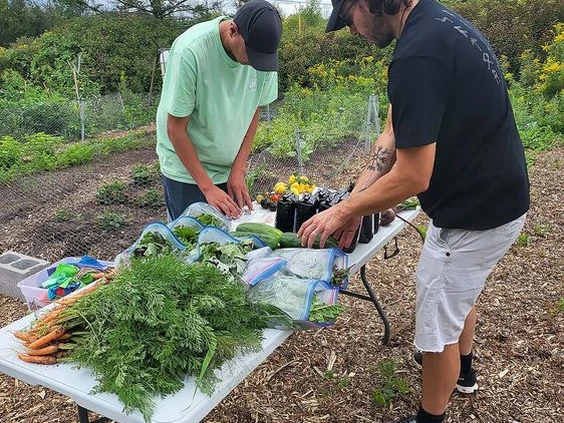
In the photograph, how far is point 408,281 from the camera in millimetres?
3887

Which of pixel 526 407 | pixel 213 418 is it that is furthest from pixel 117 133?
pixel 526 407

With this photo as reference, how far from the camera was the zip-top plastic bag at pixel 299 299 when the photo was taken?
1710 mm

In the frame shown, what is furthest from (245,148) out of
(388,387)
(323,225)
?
(388,387)

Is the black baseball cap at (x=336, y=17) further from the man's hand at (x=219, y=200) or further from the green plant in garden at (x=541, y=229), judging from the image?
the green plant in garden at (x=541, y=229)

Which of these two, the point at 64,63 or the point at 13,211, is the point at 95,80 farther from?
the point at 13,211

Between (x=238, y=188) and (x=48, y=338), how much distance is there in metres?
1.44

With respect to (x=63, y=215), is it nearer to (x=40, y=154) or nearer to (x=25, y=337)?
(x=40, y=154)

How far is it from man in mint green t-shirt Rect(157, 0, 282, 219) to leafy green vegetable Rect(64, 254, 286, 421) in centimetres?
94

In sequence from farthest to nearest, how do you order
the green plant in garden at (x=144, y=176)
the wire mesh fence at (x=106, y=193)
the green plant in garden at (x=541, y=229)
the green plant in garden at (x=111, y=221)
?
the green plant in garden at (x=144, y=176) → the green plant in garden at (x=111, y=221) → the wire mesh fence at (x=106, y=193) → the green plant in garden at (x=541, y=229)

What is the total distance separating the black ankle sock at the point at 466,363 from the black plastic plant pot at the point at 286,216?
1.11 metres

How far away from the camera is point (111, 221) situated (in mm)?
4801

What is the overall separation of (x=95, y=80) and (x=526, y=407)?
41.8 feet

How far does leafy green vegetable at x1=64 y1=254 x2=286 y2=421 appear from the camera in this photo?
1.43 metres

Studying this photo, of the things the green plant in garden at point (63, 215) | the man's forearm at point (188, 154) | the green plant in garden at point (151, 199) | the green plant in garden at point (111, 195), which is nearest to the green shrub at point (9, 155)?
the green plant in garden at point (111, 195)
